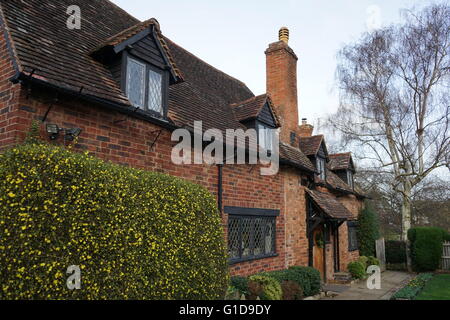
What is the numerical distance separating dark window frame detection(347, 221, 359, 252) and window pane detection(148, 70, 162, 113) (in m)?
14.6

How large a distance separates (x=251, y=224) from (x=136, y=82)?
520 cm

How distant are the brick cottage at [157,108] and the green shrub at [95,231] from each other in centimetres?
106

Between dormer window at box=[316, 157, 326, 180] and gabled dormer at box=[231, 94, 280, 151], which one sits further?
dormer window at box=[316, 157, 326, 180]

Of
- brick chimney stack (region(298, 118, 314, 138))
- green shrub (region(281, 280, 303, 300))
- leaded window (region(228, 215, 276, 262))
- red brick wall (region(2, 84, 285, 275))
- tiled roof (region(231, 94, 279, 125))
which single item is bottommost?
green shrub (region(281, 280, 303, 300))

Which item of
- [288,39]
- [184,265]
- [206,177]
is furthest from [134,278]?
[288,39]

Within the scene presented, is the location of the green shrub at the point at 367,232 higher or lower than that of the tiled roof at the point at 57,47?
lower

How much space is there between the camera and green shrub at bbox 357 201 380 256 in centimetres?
1947

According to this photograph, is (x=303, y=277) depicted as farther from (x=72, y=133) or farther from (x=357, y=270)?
(x=72, y=133)

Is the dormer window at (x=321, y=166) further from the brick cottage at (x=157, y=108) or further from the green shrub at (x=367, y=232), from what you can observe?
the green shrub at (x=367, y=232)

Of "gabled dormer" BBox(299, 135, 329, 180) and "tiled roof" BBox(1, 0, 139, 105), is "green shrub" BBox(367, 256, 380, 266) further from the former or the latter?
"tiled roof" BBox(1, 0, 139, 105)

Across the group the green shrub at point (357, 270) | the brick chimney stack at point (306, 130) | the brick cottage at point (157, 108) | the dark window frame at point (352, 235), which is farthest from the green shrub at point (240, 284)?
the brick chimney stack at point (306, 130)

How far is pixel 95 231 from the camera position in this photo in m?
4.45

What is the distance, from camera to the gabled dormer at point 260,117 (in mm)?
10836

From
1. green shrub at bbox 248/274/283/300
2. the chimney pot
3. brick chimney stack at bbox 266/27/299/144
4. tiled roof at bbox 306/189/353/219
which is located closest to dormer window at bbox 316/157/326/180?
tiled roof at bbox 306/189/353/219
